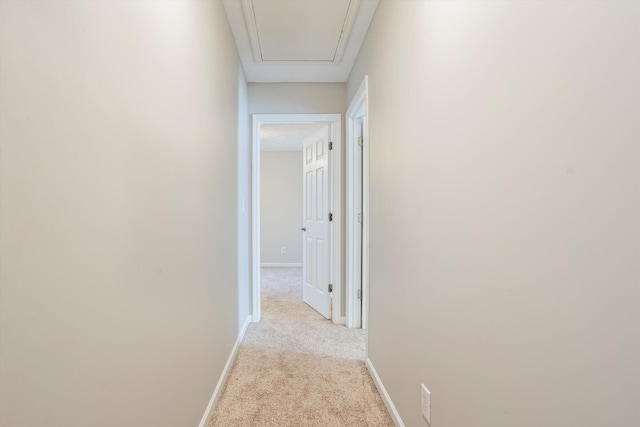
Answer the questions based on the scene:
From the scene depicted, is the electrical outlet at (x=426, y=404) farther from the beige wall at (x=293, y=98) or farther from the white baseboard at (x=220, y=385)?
the beige wall at (x=293, y=98)

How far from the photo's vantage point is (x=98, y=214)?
28.9 inches

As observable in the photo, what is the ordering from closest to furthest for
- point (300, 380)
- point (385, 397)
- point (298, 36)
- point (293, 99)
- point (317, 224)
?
point (385, 397), point (300, 380), point (298, 36), point (293, 99), point (317, 224)

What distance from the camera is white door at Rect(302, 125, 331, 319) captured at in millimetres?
3395

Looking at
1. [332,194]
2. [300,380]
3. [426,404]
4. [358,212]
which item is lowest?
[300,380]

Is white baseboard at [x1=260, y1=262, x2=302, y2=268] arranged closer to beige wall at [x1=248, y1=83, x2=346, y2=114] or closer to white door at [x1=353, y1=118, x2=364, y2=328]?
white door at [x1=353, y1=118, x2=364, y2=328]

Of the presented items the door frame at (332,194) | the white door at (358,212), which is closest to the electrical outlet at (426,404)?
the white door at (358,212)

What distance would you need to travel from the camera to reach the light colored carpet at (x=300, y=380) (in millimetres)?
1760

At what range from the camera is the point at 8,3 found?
50 centimetres

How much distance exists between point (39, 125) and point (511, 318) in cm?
107

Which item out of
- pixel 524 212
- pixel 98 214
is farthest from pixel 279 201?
pixel 524 212

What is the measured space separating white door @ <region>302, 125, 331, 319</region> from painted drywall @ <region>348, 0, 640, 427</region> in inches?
76.3

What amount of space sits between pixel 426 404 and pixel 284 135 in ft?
15.3

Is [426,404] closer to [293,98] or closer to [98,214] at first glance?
[98,214]

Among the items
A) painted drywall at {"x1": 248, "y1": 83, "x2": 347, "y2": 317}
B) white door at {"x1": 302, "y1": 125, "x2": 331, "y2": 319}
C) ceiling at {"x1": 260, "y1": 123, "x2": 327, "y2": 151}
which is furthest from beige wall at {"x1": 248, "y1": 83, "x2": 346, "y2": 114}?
ceiling at {"x1": 260, "y1": 123, "x2": 327, "y2": 151}
